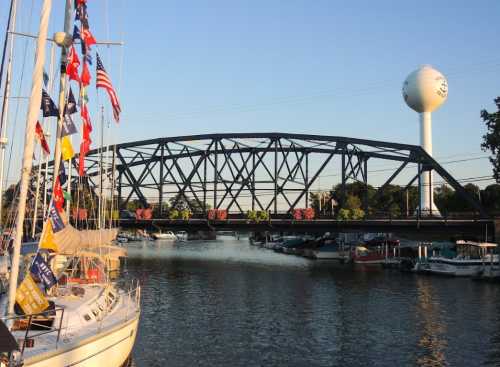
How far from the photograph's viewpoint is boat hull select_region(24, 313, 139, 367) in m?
19.2

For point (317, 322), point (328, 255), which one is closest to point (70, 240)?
point (317, 322)

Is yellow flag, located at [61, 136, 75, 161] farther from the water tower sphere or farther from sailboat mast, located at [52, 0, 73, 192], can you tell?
the water tower sphere

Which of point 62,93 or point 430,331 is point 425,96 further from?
point 62,93

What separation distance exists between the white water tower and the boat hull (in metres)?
121

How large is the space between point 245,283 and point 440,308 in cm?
2687

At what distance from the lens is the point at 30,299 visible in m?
21.0

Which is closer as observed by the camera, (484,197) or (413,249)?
(413,249)

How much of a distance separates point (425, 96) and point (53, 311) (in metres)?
133

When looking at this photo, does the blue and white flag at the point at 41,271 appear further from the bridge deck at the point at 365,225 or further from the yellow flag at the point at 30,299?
the bridge deck at the point at 365,225

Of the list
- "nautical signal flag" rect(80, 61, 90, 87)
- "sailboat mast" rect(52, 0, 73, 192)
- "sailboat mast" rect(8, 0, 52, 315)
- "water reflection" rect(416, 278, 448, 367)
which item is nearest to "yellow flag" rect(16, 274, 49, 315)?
"sailboat mast" rect(8, 0, 52, 315)

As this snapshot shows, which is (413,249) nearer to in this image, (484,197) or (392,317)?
(484,197)

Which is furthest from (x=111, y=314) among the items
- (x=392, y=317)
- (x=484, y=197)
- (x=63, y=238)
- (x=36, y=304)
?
(x=484, y=197)

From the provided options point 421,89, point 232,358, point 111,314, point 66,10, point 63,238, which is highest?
point 421,89

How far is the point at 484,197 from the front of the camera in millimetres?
147750
